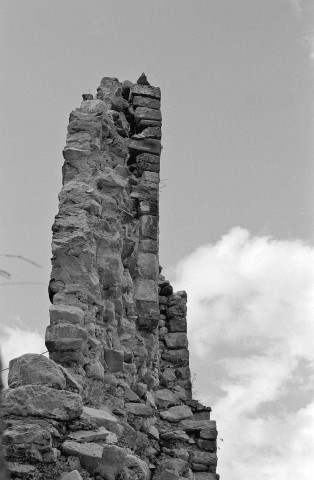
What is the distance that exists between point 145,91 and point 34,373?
16.1 ft

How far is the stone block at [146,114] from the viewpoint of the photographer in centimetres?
905

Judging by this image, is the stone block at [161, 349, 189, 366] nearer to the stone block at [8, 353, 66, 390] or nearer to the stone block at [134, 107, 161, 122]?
the stone block at [134, 107, 161, 122]

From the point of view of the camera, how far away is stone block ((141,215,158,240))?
830 centimetres

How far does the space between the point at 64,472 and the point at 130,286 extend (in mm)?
3200

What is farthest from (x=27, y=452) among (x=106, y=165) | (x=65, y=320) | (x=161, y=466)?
(x=106, y=165)

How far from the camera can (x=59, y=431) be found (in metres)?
4.94

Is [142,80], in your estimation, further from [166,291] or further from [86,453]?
[86,453]

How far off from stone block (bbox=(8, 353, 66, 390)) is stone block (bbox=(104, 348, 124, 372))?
1.50m

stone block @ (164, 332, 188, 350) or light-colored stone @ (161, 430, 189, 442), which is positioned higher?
stone block @ (164, 332, 188, 350)

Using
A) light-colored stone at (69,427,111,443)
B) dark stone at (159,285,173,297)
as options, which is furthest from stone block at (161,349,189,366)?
light-colored stone at (69,427,111,443)

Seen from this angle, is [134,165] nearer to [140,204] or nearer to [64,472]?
[140,204]

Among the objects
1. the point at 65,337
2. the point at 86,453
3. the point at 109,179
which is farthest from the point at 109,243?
the point at 86,453

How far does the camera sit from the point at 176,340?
28.9 ft

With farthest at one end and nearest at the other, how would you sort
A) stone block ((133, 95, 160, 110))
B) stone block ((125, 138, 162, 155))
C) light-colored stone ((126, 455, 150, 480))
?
stone block ((133, 95, 160, 110))
stone block ((125, 138, 162, 155))
light-colored stone ((126, 455, 150, 480))
